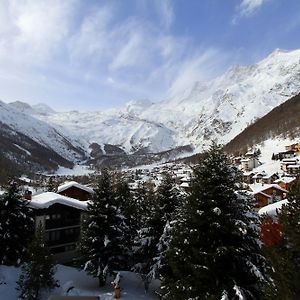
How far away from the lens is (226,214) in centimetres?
1711

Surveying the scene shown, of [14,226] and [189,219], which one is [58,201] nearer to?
[14,226]

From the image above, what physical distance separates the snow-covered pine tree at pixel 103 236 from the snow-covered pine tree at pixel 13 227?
622 cm

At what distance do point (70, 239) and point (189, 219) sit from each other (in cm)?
2873

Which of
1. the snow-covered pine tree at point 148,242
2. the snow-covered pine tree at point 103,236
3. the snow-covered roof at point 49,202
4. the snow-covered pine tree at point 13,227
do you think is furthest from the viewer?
the snow-covered roof at point 49,202

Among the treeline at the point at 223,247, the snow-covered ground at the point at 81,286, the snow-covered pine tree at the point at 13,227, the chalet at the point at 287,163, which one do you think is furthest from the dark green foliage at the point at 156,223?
the chalet at the point at 287,163

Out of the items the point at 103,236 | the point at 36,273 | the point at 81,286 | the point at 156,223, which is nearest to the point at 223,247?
the point at 156,223

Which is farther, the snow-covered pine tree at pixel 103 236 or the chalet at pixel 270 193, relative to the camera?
the chalet at pixel 270 193

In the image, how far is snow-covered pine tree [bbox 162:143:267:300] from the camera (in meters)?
16.4

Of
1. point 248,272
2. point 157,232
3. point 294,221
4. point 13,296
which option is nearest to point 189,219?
point 248,272

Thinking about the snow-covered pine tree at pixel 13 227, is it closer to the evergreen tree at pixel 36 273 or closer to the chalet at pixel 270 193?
the evergreen tree at pixel 36 273

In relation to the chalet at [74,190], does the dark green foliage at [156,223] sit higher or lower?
lower

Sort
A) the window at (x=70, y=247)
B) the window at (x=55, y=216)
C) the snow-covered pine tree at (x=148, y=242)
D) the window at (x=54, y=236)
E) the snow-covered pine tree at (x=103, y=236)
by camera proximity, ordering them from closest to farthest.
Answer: the snow-covered pine tree at (x=148, y=242)
the snow-covered pine tree at (x=103, y=236)
the window at (x=54, y=236)
the window at (x=55, y=216)
the window at (x=70, y=247)

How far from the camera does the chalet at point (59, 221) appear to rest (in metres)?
40.8

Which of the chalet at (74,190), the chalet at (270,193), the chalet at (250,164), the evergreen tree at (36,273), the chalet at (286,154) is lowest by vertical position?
the evergreen tree at (36,273)
